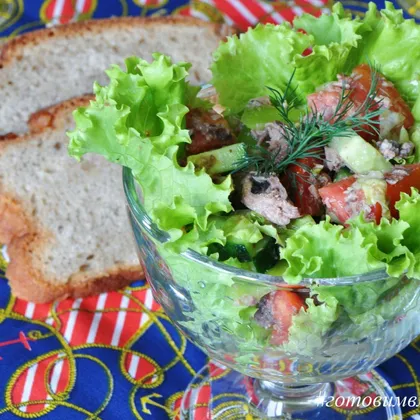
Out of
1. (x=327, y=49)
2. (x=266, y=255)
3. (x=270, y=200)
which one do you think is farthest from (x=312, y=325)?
(x=327, y=49)

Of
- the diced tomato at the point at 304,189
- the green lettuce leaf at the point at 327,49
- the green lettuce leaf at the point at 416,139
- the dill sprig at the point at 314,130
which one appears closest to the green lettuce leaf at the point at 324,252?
the diced tomato at the point at 304,189

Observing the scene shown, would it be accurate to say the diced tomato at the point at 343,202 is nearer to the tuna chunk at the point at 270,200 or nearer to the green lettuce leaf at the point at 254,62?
the tuna chunk at the point at 270,200

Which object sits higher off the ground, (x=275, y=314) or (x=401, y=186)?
(x=401, y=186)

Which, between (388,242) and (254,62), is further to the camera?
(254,62)

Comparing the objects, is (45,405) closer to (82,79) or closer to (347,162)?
(347,162)

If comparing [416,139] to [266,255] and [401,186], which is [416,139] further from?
[266,255]
